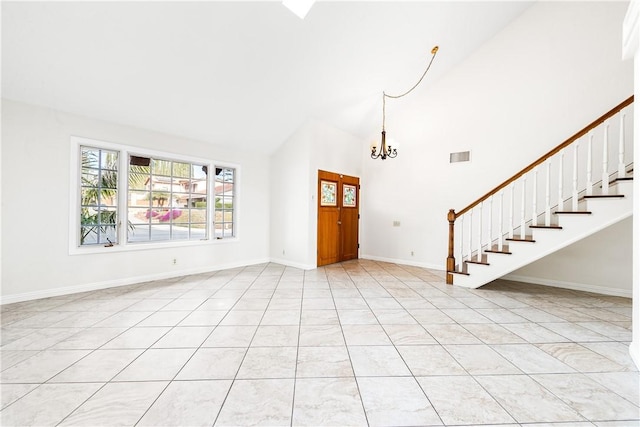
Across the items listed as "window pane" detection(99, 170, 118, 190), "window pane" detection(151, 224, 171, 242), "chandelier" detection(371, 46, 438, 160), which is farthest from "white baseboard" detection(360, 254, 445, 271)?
"window pane" detection(99, 170, 118, 190)

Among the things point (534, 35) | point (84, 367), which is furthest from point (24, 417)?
point (534, 35)

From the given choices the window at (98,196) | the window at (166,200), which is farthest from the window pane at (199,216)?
the window at (98,196)

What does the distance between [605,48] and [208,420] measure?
680cm

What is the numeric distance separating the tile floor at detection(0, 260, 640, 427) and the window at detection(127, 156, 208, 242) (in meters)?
1.29

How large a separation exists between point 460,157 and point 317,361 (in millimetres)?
4837

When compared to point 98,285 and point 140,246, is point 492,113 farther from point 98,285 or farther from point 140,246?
point 98,285

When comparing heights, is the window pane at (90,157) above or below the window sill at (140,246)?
above

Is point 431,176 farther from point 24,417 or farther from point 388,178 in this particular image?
point 24,417

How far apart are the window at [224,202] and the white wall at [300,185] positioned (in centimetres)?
96

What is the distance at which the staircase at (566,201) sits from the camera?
10.5ft

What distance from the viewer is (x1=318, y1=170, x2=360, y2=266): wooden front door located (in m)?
5.64

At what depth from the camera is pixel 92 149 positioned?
3.81m

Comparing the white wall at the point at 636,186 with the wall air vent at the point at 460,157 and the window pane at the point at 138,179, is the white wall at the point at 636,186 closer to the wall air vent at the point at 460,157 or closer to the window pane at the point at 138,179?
the wall air vent at the point at 460,157

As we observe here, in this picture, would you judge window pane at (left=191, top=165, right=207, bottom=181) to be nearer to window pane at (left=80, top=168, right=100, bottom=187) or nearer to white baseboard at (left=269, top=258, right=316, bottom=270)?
window pane at (left=80, top=168, right=100, bottom=187)
